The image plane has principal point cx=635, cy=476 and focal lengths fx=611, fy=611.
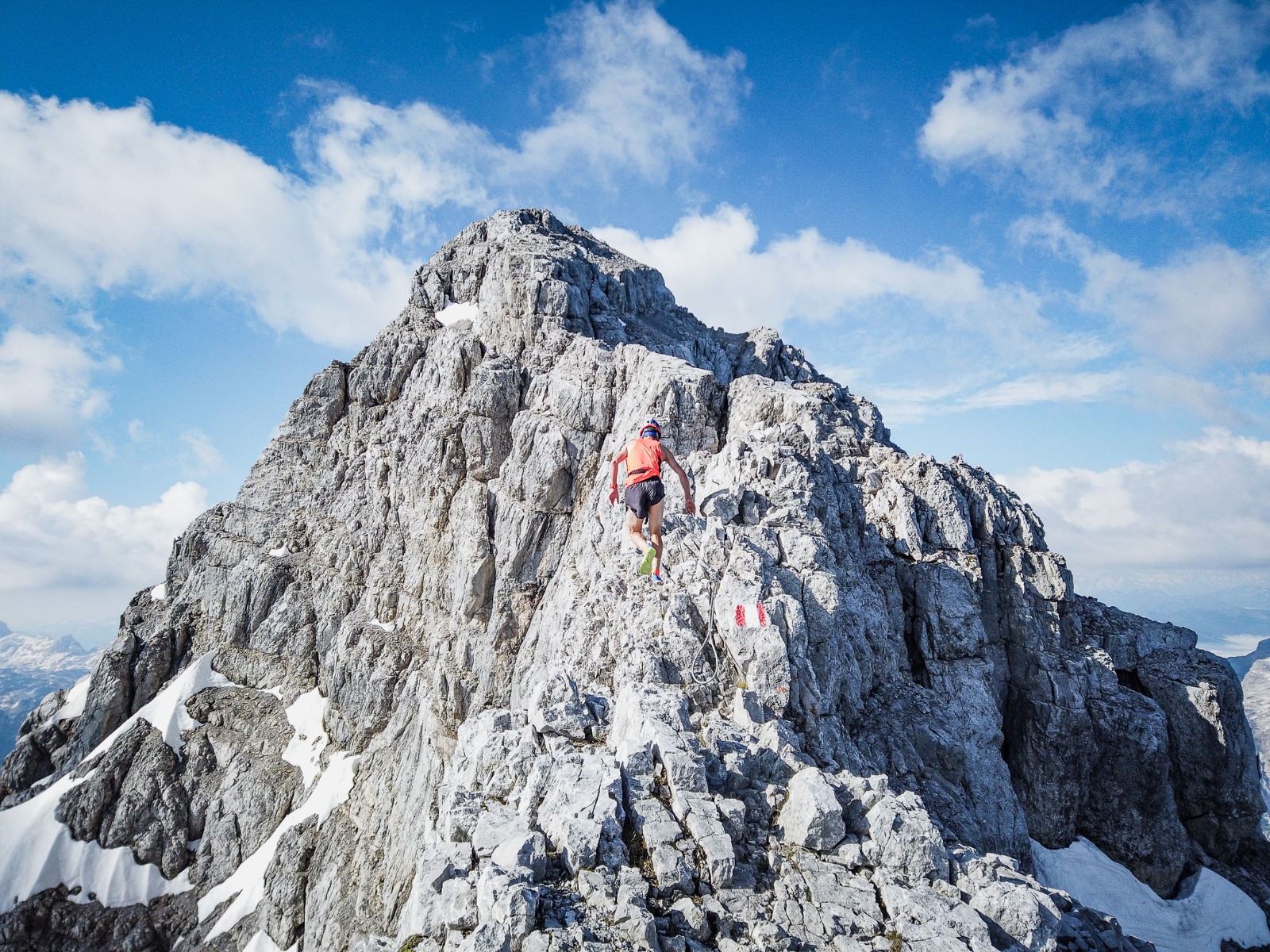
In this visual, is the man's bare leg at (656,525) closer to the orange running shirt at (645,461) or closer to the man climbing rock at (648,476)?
the man climbing rock at (648,476)

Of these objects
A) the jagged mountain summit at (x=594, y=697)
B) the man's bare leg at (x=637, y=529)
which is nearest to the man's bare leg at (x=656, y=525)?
the man's bare leg at (x=637, y=529)

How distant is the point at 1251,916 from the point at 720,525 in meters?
28.9

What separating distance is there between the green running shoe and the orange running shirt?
222 cm

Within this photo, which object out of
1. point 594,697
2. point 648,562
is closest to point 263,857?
point 594,697

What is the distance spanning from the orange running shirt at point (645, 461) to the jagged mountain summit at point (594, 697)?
416 centimetres

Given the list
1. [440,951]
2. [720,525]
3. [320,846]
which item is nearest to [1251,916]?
[720,525]

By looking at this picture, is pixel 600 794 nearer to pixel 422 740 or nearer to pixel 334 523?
pixel 422 740

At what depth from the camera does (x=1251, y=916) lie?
25.6 m

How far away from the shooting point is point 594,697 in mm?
15695

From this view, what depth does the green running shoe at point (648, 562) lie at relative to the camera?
1788cm

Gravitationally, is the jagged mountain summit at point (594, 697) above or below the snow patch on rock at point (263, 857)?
above

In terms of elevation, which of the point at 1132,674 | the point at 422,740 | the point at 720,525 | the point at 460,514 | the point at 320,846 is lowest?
the point at 320,846

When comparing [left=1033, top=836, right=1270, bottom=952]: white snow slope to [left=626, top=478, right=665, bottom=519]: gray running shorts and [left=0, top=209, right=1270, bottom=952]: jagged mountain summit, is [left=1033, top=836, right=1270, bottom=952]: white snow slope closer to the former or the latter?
[left=0, top=209, right=1270, bottom=952]: jagged mountain summit

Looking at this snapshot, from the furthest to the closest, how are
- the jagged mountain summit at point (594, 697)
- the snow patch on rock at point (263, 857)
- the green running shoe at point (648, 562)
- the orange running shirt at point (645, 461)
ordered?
the snow patch on rock at point (263, 857)
the green running shoe at point (648, 562)
the orange running shirt at point (645, 461)
the jagged mountain summit at point (594, 697)
